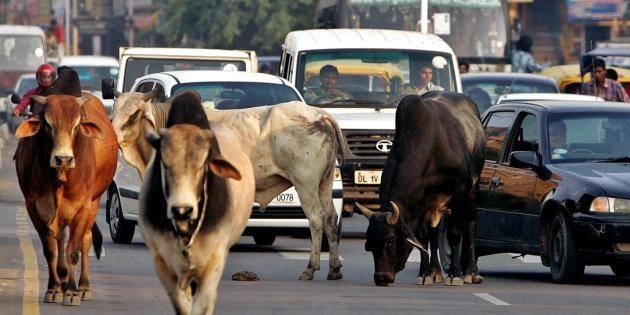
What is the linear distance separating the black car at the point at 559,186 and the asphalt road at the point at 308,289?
1.08 feet

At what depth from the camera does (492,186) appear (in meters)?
18.0

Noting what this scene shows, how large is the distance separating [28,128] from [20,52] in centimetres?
5090

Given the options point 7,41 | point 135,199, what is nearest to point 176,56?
point 135,199

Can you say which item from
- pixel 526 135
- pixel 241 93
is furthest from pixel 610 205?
pixel 241 93

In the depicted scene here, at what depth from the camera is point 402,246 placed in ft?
52.7

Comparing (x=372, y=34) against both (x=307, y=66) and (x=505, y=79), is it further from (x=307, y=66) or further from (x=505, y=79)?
(x=505, y=79)

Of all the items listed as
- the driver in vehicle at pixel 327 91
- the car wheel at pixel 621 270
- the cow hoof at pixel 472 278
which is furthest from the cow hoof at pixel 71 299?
the driver in vehicle at pixel 327 91

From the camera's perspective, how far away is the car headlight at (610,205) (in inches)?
628

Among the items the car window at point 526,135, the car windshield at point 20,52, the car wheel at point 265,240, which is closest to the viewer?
the car window at point 526,135

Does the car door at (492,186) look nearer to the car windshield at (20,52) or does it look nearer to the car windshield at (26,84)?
the car windshield at (26,84)

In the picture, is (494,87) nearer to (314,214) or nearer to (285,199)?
(285,199)

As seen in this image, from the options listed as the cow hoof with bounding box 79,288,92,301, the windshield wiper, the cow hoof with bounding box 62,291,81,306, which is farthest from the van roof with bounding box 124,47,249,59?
the cow hoof with bounding box 62,291,81,306

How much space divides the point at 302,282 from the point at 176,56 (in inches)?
361

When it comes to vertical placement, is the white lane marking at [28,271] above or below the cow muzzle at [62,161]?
below
